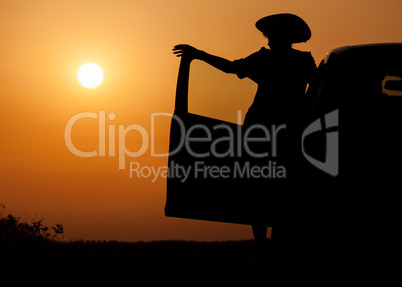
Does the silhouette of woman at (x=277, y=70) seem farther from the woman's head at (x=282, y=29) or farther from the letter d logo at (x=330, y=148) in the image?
the letter d logo at (x=330, y=148)

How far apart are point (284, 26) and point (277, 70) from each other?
55 cm

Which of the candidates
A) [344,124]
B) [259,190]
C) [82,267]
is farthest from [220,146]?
[82,267]

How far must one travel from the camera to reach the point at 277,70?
8.40 m

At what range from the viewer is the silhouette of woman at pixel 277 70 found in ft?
26.7

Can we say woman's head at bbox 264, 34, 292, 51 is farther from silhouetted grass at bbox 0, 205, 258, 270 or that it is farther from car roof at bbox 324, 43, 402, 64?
silhouetted grass at bbox 0, 205, 258, 270

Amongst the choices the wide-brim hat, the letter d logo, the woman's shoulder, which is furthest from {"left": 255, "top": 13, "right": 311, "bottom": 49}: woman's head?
the letter d logo

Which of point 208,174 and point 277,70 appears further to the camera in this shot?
point 277,70

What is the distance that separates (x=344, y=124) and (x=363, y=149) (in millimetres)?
260

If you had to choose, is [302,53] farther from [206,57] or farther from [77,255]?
[77,255]

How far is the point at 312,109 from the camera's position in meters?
6.93

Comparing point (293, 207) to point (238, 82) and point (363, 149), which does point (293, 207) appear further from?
point (238, 82)

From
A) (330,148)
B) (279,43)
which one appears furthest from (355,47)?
(279,43)

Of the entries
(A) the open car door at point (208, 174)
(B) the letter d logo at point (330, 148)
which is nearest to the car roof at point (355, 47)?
(B) the letter d logo at point (330, 148)

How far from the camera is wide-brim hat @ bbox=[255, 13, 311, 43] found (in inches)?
339
